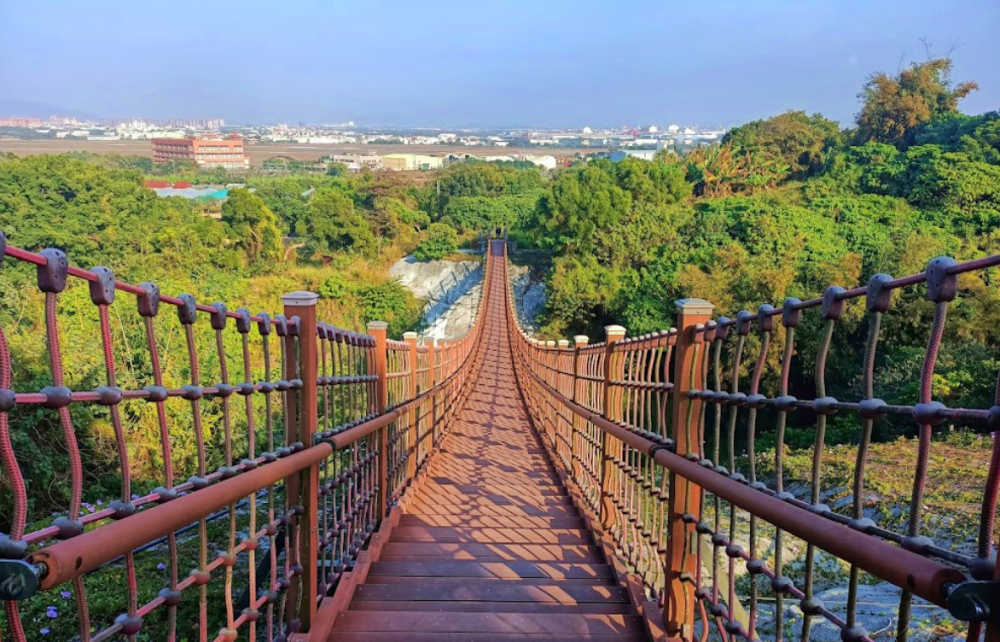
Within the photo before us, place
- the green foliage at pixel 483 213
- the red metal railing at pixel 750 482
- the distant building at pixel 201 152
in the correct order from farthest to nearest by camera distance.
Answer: the distant building at pixel 201 152
the green foliage at pixel 483 213
the red metal railing at pixel 750 482

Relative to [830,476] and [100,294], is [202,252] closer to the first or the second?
A: [830,476]

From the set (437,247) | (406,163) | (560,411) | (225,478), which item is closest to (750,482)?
(225,478)

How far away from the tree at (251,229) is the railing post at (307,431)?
29.3 m

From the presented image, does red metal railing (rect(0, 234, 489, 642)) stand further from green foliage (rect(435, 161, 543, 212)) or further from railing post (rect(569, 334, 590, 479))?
green foliage (rect(435, 161, 543, 212))

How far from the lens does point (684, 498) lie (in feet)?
6.75

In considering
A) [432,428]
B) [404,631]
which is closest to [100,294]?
[404,631]

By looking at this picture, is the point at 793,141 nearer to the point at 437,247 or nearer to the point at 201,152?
the point at 437,247

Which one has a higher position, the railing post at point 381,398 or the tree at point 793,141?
the tree at point 793,141

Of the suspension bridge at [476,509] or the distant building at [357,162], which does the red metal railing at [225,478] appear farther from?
the distant building at [357,162]

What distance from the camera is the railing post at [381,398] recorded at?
319 cm

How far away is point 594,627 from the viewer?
7.29 feet

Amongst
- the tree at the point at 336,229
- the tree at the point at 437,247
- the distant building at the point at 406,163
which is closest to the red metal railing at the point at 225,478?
the tree at the point at 437,247

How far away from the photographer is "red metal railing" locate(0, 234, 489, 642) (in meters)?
1.02

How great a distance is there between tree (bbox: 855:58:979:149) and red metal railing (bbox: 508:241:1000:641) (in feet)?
116
